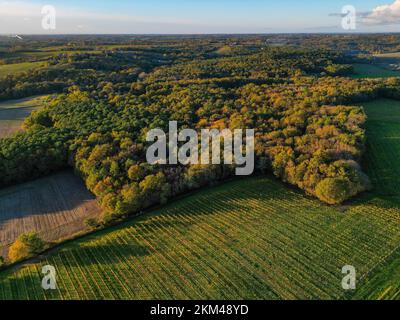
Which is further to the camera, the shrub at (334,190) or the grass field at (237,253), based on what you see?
the shrub at (334,190)

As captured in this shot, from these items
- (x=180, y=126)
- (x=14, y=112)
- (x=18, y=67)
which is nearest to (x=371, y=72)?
(x=180, y=126)

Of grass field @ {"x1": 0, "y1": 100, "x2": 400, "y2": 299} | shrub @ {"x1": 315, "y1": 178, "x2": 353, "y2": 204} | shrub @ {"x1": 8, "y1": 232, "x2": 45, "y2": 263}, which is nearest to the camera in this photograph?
grass field @ {"x1": 0, "y1": 100, "x2": 400, "y2": 299}

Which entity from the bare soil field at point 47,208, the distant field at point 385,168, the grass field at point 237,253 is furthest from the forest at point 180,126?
the grass field at point 237,253

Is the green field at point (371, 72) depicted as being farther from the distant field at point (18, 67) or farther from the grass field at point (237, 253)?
the distant field at point (18, 67)

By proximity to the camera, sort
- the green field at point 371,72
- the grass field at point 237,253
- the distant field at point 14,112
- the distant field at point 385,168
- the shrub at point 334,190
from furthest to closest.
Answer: the green field at point 371,72, the distant field at point 14,112, the shrub at point 334,190, the grass field at point 237,253, the distant field at point 385,168

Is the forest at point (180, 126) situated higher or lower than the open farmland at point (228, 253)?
higher

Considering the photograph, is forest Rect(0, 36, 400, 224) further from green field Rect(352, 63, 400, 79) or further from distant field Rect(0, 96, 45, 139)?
green field Rect(352, 63, 400, 79)

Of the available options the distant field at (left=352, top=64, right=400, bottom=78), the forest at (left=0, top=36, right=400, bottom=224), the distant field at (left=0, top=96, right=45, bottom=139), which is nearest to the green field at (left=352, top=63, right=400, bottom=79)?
the distant field at (left=352, top=64, right=400, bottom=78)
